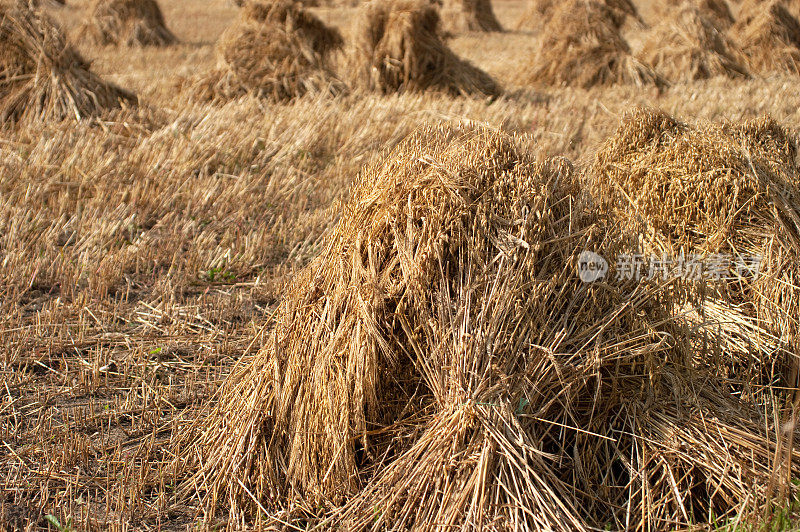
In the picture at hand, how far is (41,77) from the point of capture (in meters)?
7.16

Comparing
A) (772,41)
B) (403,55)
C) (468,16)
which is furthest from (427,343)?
(468,16)

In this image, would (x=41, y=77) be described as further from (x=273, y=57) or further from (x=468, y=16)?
Answer: (x=468, y=16)

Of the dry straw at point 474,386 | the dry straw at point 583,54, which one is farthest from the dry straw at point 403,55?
the dry straw at point 474,386

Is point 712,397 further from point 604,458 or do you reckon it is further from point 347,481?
point 347,481

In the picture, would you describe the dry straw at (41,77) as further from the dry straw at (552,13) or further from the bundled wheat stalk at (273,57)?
the dry straw at (552,13)

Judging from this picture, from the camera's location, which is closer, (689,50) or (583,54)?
(583,54)

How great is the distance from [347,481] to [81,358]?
180 cm

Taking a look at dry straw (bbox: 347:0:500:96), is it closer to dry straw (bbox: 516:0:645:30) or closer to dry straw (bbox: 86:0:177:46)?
dry straw (bbox: 516:0:645:30)

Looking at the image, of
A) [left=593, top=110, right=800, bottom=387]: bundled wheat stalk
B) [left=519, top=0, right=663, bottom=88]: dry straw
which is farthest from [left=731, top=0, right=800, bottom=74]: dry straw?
[left=593, top=110, right=800, bottom=387]: bundled wheat stalk

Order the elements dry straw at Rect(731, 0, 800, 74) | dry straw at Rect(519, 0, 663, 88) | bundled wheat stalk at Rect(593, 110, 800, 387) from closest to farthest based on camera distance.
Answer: bundled wheat stalk at Rect(593, 110, 800, 387), dry straw at Rect(519, 0, 663, 88), dry straw at Rect(731, 0, 800, 74)

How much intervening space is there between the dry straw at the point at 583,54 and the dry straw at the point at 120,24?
7979 mm

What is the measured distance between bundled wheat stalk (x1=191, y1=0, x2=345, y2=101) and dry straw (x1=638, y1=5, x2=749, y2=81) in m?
4.85

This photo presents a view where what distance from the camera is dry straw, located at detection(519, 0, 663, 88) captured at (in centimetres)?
1046

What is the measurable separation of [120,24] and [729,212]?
555 inches
